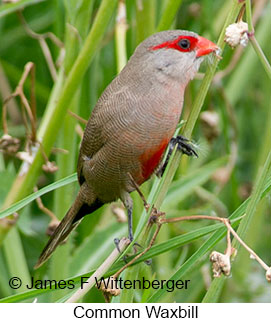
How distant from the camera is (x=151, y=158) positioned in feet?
6.98

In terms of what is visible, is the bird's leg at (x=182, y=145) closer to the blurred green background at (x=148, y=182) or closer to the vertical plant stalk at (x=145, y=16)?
the blurred green background at (x=148, y=182)

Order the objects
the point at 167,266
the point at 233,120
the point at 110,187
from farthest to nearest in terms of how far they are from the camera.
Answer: the point at 233,120
the point at 167,266
the point at 110,187

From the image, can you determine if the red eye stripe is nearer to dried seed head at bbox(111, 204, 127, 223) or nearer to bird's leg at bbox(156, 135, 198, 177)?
bird's leg at bbox(156, 135, 198, 177)

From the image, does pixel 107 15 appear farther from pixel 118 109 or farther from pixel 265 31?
pixel 265 31

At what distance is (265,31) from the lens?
127 inches

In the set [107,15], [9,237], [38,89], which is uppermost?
[107,15]

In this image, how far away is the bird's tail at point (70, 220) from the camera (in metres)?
2.37

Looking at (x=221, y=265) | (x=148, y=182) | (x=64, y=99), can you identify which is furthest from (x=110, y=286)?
(x=148, y=182)

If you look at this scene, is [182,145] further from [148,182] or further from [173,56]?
[148,182]

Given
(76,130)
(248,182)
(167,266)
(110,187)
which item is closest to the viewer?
(110,187)

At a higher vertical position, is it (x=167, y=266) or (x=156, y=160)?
(x=156, y=160)

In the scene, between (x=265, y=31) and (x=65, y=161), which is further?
(x=265, y=31)

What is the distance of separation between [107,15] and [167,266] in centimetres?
121

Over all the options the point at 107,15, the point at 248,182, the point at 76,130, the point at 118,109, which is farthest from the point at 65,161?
the point at 248,182
